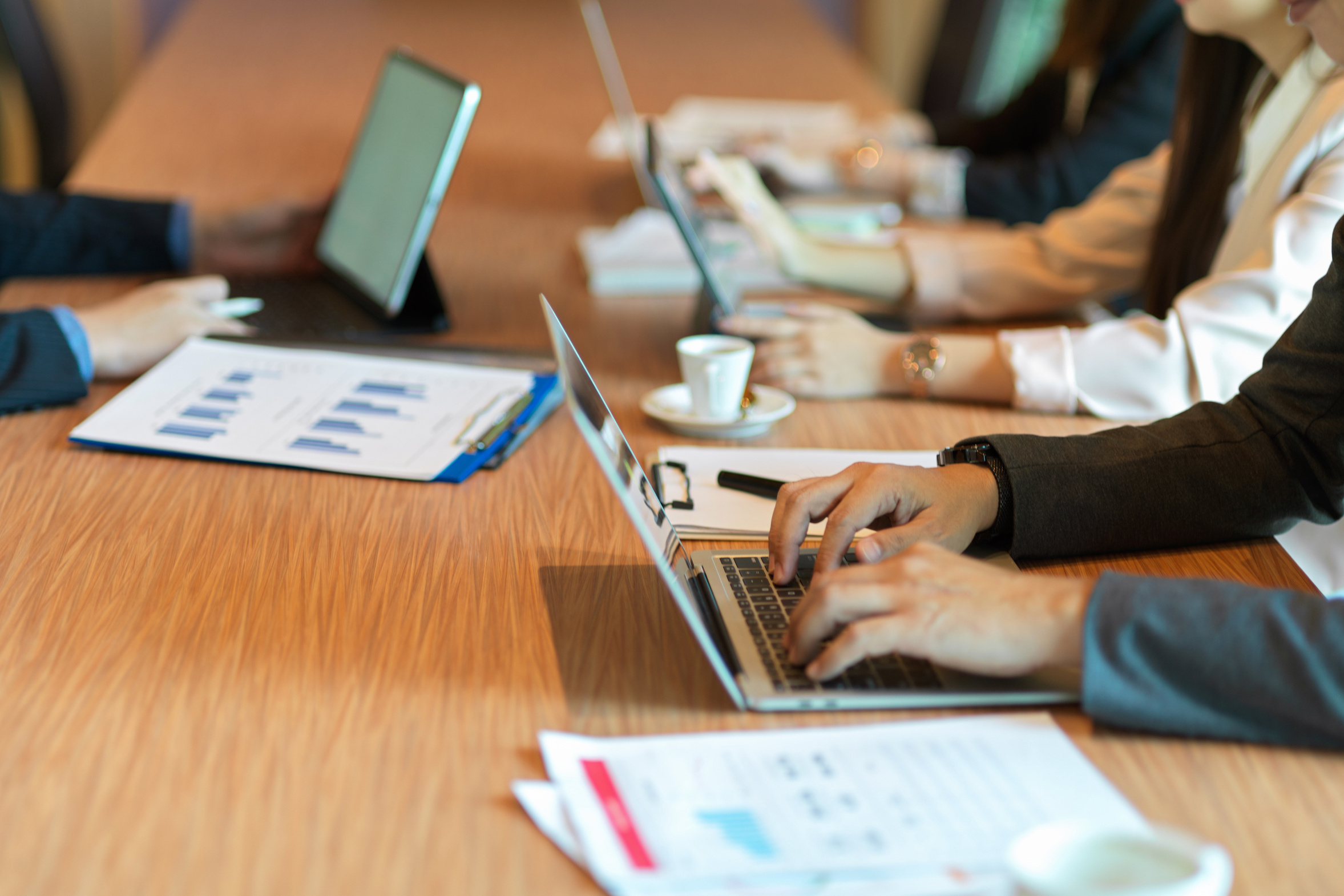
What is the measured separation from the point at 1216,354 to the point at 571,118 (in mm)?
1632

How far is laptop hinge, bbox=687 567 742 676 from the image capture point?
744 mm

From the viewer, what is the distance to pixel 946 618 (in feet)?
2.26

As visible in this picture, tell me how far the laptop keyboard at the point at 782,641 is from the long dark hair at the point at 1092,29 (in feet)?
5.30

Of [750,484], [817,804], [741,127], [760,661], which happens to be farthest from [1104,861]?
[741,127]

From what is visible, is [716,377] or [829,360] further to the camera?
[829,360]

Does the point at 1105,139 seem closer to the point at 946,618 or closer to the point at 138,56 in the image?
the point at 946,618

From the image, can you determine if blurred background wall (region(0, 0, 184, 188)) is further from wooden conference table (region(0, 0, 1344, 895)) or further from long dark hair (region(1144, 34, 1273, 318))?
long dark hair (region(1144, 34, 1273, 318))

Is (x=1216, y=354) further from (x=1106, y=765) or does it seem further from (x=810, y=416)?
(x=1106, y=765)

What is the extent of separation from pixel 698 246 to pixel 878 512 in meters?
0.53

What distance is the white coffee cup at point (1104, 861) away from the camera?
49cm

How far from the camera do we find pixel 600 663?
76cm

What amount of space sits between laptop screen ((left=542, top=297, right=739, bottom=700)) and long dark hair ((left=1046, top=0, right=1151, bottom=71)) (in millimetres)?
1736

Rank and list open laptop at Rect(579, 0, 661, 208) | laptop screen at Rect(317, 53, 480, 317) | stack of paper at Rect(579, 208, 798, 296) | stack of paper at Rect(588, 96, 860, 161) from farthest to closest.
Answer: stack of paper at Rect(588, 96, 860, 161) < open laptop at Rect(579, 0, 661, 208) < stack of paper at Rect(579, 208, 798, 296) < laptop screen at Rect(317, 53, 480, 317)

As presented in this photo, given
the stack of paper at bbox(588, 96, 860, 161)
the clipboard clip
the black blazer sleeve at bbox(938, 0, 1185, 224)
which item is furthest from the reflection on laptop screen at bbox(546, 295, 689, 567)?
the black blazer sleeve at bbox(938, 0, 1185, 224)
